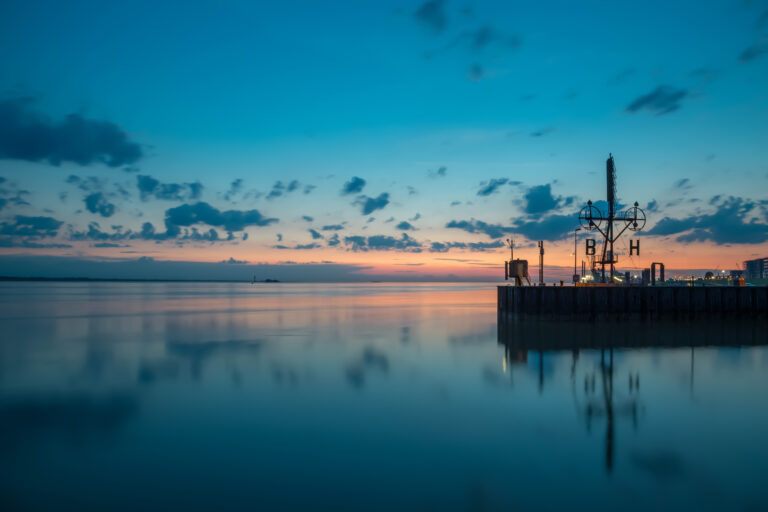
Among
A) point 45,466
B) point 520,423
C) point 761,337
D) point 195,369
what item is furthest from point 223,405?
point 761,337

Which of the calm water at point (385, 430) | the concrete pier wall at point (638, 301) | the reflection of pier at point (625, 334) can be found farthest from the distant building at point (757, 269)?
the calm water at point (385, 430)

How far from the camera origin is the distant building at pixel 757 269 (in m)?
85.9

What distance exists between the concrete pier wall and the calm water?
11080mm

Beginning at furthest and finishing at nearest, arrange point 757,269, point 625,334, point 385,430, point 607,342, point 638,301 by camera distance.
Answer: point 757,269
point 638,301
point 625,334
point 607,342
point 385,430

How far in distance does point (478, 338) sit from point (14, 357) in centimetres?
2729

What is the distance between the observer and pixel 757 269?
90.5 metres

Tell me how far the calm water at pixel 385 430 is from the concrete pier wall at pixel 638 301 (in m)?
11.1

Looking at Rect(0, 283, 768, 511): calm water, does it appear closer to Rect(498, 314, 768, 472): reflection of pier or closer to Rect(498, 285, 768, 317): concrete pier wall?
Rect(498, 314, 768, 472): reflection of pier

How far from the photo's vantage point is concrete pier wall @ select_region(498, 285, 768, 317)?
1473 inches

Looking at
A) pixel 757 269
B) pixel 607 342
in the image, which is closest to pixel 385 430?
pixel 607 342

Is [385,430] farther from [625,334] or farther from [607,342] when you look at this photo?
[625,334]

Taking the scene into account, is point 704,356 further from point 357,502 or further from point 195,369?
point 195,369

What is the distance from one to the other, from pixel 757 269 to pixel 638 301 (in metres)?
73.3

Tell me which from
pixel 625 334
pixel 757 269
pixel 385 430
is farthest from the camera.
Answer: pixel 757 269
